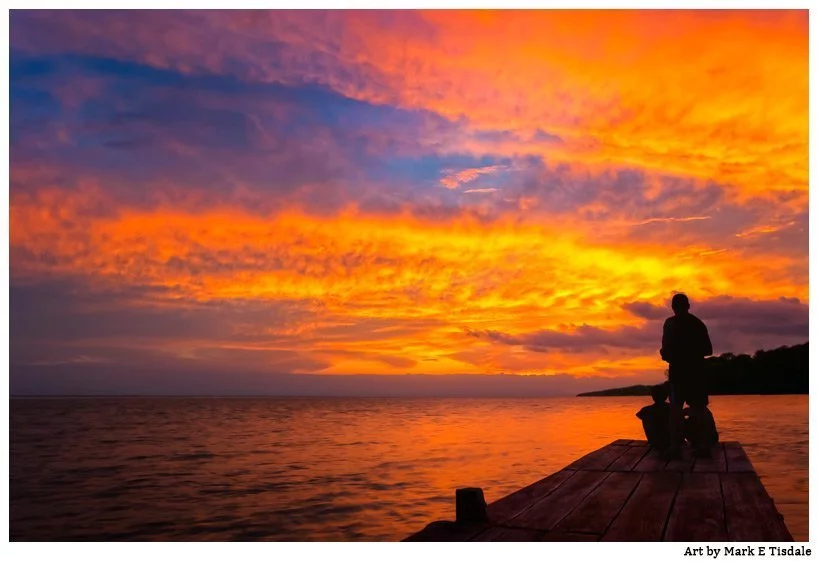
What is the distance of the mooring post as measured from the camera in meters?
6.80

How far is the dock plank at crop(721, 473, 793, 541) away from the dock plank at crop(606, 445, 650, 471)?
1588 millimetres

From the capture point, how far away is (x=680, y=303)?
1126 cm

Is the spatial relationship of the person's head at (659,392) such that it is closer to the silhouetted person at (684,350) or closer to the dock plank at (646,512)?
the silhouetted person at (684,350)

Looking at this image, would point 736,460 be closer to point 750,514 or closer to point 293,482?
point 750,514

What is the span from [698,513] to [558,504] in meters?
1.36

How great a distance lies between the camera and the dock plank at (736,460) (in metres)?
10.5

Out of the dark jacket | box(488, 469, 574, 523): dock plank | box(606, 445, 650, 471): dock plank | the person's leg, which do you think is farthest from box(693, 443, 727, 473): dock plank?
box(488, 469, 574, 523): dock plank

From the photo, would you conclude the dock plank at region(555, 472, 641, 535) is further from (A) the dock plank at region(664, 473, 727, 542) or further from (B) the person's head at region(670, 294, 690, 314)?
(B) the person's head at region(670, 294, 690, 314)

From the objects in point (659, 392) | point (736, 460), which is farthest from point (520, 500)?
point (736, 460)

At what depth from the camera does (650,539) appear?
22.1 feet

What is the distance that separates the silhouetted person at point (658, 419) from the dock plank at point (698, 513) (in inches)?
101

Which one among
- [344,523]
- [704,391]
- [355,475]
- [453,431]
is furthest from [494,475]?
[453,431]

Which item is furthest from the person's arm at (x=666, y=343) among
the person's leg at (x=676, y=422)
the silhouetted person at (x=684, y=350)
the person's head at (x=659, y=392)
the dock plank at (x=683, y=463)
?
the dock plank at (x=683, y=463)
